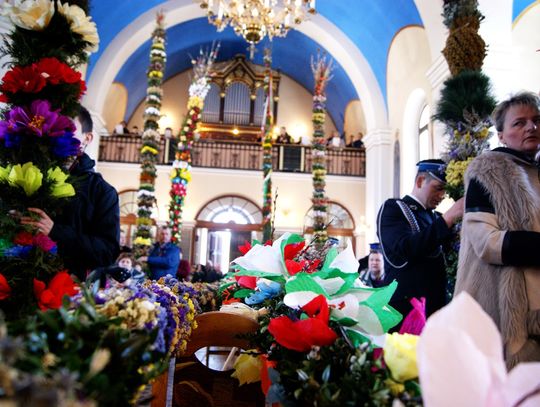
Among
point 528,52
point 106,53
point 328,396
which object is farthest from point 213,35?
point 328,396

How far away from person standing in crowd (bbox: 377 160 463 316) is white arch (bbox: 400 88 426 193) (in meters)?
9.09

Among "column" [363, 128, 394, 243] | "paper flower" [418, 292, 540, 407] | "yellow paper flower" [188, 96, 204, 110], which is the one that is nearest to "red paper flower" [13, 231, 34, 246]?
"paper flower" [418, 292, 540, 407]

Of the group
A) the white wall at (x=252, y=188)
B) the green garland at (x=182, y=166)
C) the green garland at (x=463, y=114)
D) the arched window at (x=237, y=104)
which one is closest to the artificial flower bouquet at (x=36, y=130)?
the green garland at (x=463, y=114)

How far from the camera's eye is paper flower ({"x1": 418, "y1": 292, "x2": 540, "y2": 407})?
1.39ft

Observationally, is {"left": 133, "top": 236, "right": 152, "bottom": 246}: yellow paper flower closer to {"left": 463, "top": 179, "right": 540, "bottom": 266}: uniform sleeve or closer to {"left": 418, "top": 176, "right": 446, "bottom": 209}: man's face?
{"left": 418, "top": 176, "right": 446, "bottom": 209}: man's face

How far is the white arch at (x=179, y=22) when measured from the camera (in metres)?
12.0

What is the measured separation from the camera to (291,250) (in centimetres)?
133

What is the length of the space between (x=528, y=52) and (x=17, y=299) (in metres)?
8.41

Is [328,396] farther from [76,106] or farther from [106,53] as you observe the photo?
[106,53]

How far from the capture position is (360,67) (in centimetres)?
1293

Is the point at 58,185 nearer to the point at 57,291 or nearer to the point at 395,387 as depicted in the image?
the point at 57,291

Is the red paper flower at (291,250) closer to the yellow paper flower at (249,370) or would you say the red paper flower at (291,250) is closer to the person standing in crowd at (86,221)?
the yellow paper flower at (249,370)

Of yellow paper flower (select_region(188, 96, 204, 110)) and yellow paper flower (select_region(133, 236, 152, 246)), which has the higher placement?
yellow paper flower (select_region(188, 96, 204, 110))

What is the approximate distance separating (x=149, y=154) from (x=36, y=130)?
599 centimetres
